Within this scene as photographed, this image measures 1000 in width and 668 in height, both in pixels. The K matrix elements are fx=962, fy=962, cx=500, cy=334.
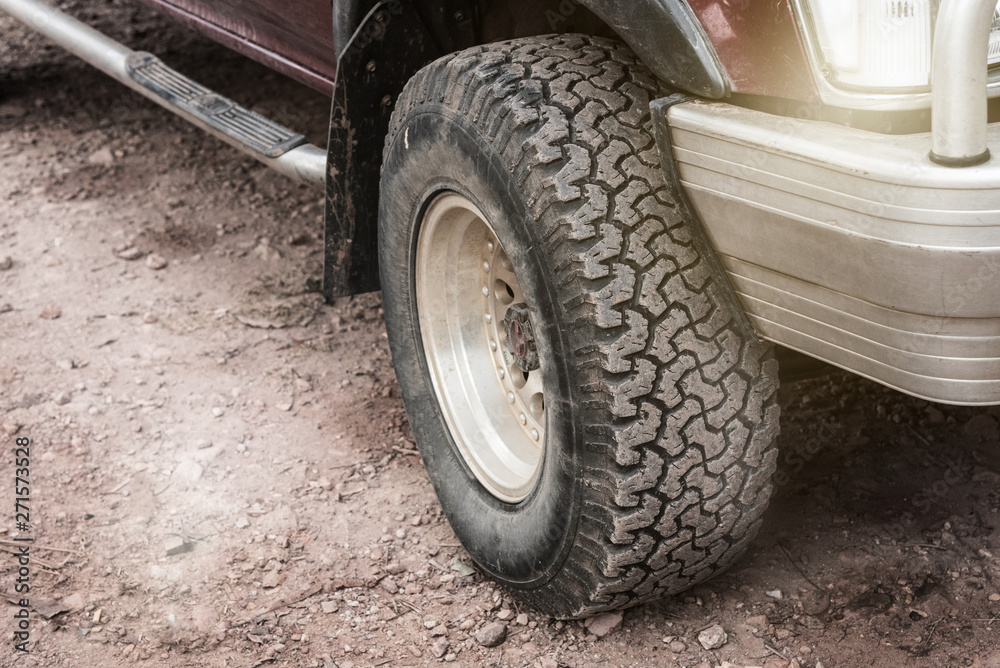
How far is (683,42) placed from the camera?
5.22 ft

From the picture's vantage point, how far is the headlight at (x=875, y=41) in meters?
1.43

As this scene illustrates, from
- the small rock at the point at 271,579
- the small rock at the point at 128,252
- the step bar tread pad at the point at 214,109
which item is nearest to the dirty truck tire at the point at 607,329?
the small rock at the point at 271,579

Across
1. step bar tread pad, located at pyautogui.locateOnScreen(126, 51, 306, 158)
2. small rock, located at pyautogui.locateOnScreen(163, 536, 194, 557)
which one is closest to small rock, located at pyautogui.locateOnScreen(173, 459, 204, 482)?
small rock, located at pyautogui.locateOnScreen(163, 536, 194, 557)

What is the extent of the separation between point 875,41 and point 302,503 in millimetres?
1942

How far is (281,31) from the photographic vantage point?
3018mm

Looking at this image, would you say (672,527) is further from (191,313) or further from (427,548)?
(191,313)

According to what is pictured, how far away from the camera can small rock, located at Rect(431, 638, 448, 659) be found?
7.25 feet

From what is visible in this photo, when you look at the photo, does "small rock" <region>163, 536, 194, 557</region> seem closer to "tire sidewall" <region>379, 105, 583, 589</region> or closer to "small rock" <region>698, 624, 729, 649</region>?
"tire sidewall" <region>379, 105, 583, 589</region>

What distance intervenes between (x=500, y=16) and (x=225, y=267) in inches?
76.8

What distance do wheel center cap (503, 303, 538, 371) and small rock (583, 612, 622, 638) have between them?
1.97 feet

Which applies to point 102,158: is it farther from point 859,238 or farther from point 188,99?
point 859,238

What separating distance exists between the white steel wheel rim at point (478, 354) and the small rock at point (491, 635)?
0.30 m

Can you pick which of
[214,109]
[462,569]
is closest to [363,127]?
[214,109]

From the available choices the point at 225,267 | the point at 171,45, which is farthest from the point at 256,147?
the point at 171,45
